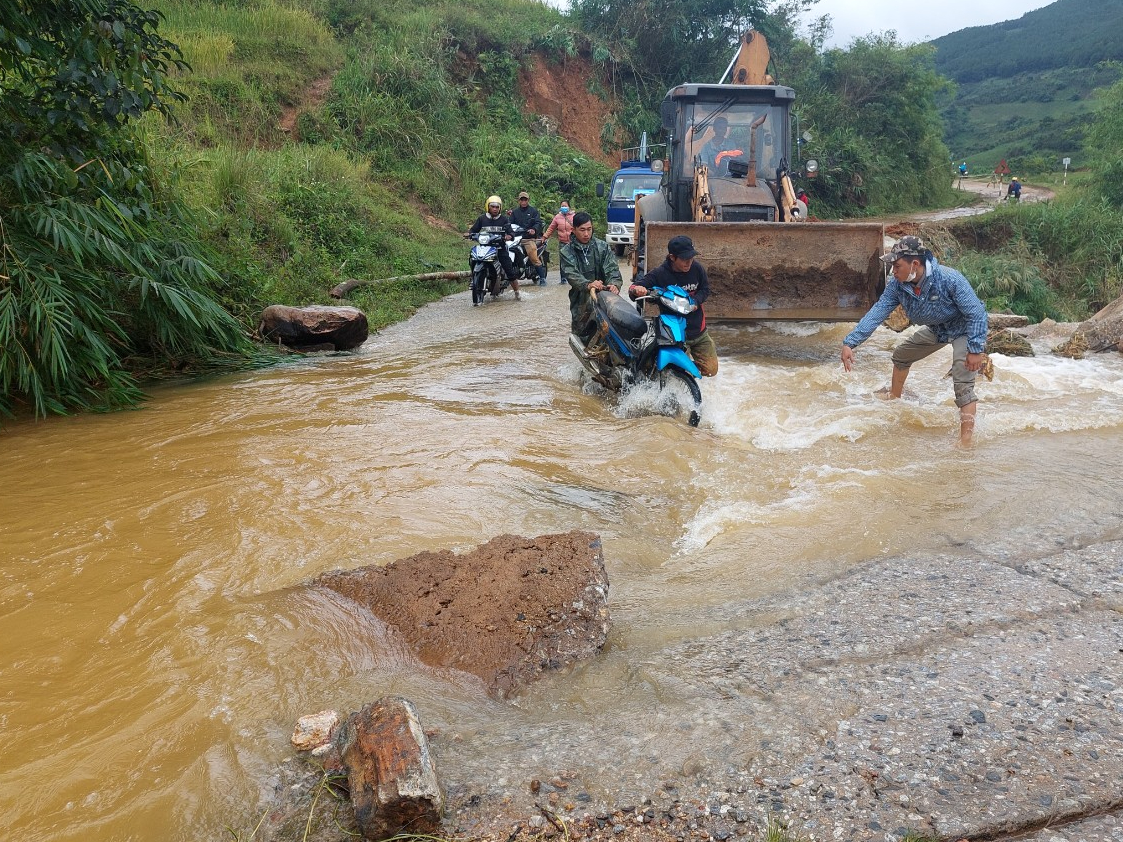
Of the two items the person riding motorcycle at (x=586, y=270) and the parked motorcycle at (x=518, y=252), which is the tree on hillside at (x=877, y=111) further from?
the person riding motorcycle at (x=586, y=270)

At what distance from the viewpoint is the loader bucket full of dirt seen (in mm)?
8570

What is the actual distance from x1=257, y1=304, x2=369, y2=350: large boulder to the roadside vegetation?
0.89 ft

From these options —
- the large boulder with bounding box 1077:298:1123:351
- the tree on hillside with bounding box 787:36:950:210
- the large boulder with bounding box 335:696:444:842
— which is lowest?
the large boulder with bounding box 1077:298:1123:351

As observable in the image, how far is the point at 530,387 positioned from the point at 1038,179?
44.5 m

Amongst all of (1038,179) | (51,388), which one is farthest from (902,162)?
(51,388)

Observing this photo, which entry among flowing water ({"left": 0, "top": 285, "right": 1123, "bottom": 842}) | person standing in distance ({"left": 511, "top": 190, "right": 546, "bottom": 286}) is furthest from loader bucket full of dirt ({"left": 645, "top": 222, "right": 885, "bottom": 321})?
person standing in distance ({"left": 511, "top": 190, "right": 546, "bottom": 286})

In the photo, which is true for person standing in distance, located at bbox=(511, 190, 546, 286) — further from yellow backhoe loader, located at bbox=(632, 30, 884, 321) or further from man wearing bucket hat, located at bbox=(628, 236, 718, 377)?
man wearing bucket hat, located at bbox=(628, 236, 718, 377)

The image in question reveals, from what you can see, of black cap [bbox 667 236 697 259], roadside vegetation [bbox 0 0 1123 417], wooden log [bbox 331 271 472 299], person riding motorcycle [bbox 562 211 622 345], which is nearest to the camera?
roadside vegetation [bbox 0 0 1123 417]

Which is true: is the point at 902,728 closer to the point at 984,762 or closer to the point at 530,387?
the point at 984,762

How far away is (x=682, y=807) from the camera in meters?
2.30

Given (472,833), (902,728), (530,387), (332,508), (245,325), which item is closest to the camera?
(472,833)

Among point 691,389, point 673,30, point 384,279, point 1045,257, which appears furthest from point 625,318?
point 673,30

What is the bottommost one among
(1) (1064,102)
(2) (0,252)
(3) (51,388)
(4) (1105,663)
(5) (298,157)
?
(4) (1105,663)

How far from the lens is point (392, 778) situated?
2221mm
